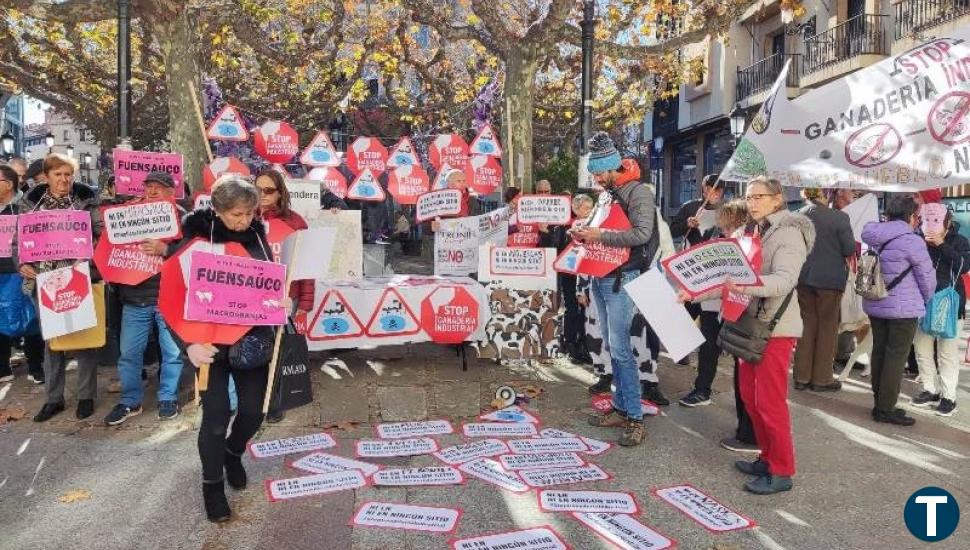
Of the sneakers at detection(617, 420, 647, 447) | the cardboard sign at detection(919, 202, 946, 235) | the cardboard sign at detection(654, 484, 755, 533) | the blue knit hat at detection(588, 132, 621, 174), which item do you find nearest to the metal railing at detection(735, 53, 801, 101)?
the cardboard sign at detection(919, 202, 946, 235)

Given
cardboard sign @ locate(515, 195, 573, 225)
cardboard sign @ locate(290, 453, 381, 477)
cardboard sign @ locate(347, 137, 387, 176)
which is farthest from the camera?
cardboard sign @ locate(347, 137, 387, 176)

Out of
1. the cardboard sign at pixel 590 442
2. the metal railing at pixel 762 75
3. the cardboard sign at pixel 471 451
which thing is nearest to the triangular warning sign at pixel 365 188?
the cardboard sign at pixel 590 442

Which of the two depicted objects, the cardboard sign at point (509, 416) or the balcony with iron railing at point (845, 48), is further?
the balcony with iron railing at point (845, 48)

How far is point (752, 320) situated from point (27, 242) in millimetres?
4952

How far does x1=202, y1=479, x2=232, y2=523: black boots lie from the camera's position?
12.4 ft

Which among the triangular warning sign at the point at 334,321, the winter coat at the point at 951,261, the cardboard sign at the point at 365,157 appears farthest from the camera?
the cardboard sign at the point at 365,157

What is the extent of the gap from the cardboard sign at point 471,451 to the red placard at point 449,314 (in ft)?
6.81

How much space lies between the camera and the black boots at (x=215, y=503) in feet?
12.4

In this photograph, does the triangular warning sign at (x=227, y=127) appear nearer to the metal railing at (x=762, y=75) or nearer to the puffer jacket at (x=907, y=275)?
the puffer jacket at (x=907, y=275)

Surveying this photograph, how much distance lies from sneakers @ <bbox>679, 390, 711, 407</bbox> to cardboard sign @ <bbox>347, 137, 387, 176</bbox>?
245 inches

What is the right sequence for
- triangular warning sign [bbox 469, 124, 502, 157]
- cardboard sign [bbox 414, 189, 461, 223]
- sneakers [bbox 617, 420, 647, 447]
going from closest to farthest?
sneakers [bbox 617, 420, 647, 447] < cardboard sign [bbox 414, 189, 461, 223] < triangular warning sign [bbox 469, 124, 502, 157]

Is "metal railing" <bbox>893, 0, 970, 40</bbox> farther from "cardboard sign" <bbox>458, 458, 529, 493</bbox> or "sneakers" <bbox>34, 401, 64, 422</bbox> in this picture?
"sneakers" <bbox>34, 401, 64, 422</bbox>

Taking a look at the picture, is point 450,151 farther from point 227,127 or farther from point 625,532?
point 625,532

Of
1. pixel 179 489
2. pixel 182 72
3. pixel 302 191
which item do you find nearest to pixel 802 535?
pixel 179 489
